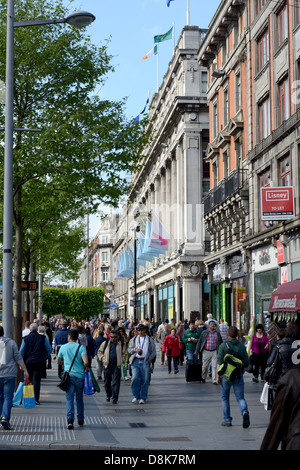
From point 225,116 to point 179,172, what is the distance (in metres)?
15.4

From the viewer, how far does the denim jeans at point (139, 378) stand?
16844 millimetres

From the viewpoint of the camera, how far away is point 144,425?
12891 millimetres

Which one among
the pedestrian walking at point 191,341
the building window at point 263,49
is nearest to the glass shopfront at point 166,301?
the building window at point 263,49

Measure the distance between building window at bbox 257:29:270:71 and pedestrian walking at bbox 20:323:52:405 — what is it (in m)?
17.7

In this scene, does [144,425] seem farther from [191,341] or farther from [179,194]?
[179,194]

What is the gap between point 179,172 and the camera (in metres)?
53.2

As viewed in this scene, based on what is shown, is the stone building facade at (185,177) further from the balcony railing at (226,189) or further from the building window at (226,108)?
the building window at (226,108)

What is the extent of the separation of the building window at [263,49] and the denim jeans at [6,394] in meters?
21.3

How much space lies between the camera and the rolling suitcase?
22328mm

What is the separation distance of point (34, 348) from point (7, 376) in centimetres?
459

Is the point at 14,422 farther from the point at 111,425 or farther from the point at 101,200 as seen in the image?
the point at 101,200

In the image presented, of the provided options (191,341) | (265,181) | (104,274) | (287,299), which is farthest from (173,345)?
(104,274)

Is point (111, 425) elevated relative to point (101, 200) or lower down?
lower down
